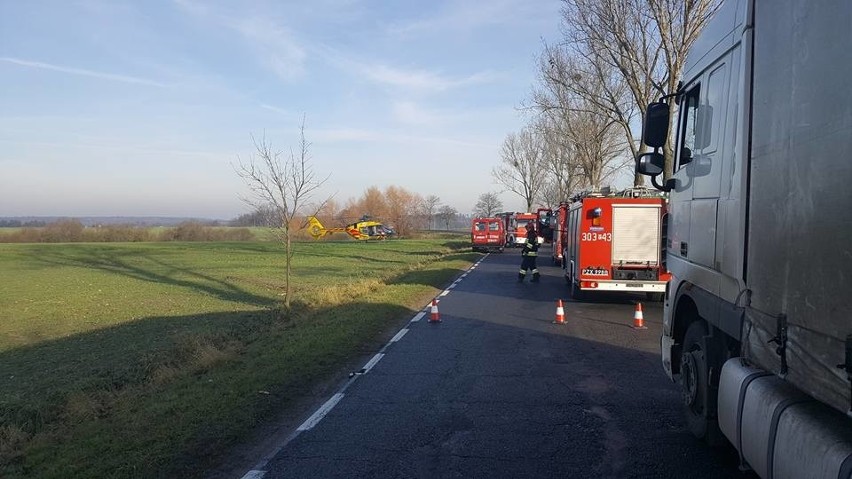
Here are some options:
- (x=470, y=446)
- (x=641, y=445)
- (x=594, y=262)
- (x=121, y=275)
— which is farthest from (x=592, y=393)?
(x=121, y=275)

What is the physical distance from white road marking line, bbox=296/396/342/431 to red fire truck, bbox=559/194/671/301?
9482 millimetres

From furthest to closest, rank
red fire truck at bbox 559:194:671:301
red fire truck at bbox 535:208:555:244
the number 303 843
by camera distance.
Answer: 1. red fire truck at bbox 535:208:555:244
2. the number 303 843
3. red fire truck at bbox 559:194:671:301

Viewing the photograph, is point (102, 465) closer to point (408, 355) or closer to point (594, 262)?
point (408, 355)

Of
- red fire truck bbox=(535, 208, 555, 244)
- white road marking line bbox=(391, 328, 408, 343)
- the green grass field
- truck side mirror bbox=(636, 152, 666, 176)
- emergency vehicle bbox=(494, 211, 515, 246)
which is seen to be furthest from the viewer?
emergency vehicle bbox=(494, 211, 515, 246)

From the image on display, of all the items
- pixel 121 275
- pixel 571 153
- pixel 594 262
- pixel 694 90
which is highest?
pixel 571 153

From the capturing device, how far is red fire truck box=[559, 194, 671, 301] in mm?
15266

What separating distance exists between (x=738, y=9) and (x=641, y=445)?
11.1 ft

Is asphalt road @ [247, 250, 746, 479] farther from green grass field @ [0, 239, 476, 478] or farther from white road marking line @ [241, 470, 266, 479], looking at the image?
green grass field @ [0, 239, 476, 478]

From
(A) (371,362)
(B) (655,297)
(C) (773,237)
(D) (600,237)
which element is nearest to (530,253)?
(B) (655,297)

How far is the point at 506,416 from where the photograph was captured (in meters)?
6.38

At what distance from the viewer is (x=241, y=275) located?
108 feet

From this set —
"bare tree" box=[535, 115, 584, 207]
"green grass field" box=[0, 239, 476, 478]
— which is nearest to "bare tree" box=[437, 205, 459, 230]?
"bare tree" box=[535, 115, 584, 207]

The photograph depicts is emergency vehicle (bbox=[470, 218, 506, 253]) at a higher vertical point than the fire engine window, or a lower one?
lower

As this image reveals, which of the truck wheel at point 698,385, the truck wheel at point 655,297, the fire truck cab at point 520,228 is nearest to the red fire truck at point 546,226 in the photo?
the fire truck cab at point 520,228
